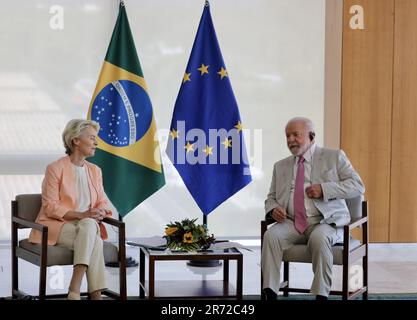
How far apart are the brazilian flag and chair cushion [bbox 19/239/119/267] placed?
1.41 metres

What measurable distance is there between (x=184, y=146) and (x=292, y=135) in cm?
149

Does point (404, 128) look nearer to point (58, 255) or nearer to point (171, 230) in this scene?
point (171, 230)

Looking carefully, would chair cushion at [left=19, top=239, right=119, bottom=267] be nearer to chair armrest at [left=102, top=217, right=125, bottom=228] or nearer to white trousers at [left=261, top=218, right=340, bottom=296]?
chair armrest at [left=102, top=217, right=125, bottom=228]

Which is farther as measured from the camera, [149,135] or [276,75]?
[276,75]

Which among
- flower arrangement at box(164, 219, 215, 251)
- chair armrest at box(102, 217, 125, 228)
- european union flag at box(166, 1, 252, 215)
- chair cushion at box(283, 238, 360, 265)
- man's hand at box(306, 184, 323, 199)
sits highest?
european union flag at box(166, 1, 252, 215)

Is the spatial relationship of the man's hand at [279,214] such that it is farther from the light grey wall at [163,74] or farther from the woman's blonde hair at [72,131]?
the light grey wall at [163,74]

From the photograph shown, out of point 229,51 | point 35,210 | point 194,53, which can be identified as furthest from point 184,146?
point 35,210

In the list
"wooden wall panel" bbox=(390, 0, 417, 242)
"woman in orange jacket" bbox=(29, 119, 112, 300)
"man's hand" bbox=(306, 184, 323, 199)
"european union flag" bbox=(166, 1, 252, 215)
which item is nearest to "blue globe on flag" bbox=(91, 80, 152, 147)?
"european union flag" bbox=(166, 1, 252, 215)

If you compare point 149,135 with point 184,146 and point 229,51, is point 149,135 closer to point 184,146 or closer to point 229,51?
point 184,146

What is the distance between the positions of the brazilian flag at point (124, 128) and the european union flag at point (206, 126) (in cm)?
23

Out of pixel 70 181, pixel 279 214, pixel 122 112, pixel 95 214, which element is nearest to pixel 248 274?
pixel 279 214

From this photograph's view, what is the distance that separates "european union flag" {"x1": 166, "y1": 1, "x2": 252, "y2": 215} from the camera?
6.18 metres

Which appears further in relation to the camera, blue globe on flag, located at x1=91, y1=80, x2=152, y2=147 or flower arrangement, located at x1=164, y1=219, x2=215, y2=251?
blue globe on flag, located at x1=91, y1=80, x2=152, y2=147

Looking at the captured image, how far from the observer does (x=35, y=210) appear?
4.78m
